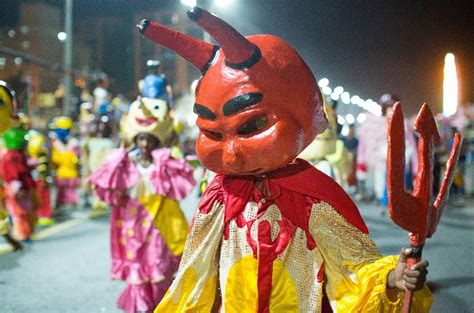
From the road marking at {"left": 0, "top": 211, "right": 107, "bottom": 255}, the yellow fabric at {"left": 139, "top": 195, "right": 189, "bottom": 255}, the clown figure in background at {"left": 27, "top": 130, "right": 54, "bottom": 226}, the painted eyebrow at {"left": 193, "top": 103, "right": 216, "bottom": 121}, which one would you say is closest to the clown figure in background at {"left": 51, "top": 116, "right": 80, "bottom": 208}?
the clown figure in background at {"left": 27, "top": 130, "right": 54, "bottom": 226}

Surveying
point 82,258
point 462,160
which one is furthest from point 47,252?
point 462,160

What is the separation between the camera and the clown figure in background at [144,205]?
5.27 m

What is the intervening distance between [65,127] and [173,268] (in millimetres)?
7432

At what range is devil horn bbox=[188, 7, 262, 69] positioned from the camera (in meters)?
2.54

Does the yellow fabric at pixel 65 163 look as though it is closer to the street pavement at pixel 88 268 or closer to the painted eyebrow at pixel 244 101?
the street pavement at pixel 88 268

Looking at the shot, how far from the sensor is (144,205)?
5.38 metres

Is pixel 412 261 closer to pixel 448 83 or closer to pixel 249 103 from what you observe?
pixel 249 103

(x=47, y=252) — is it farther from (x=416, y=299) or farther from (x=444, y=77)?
(x=444, y=77)

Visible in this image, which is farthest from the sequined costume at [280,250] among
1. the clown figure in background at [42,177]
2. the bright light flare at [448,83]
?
the bright light flare at [448,83]

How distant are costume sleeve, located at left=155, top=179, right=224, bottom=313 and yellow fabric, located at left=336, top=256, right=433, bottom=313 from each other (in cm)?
74

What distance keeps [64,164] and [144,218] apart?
23.4 feet

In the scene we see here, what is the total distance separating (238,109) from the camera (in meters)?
2.72

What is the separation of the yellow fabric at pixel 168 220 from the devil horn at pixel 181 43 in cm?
264

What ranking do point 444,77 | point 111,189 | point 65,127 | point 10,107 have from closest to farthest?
point 10,107, point 111,189, point 65,127, point 444,77
